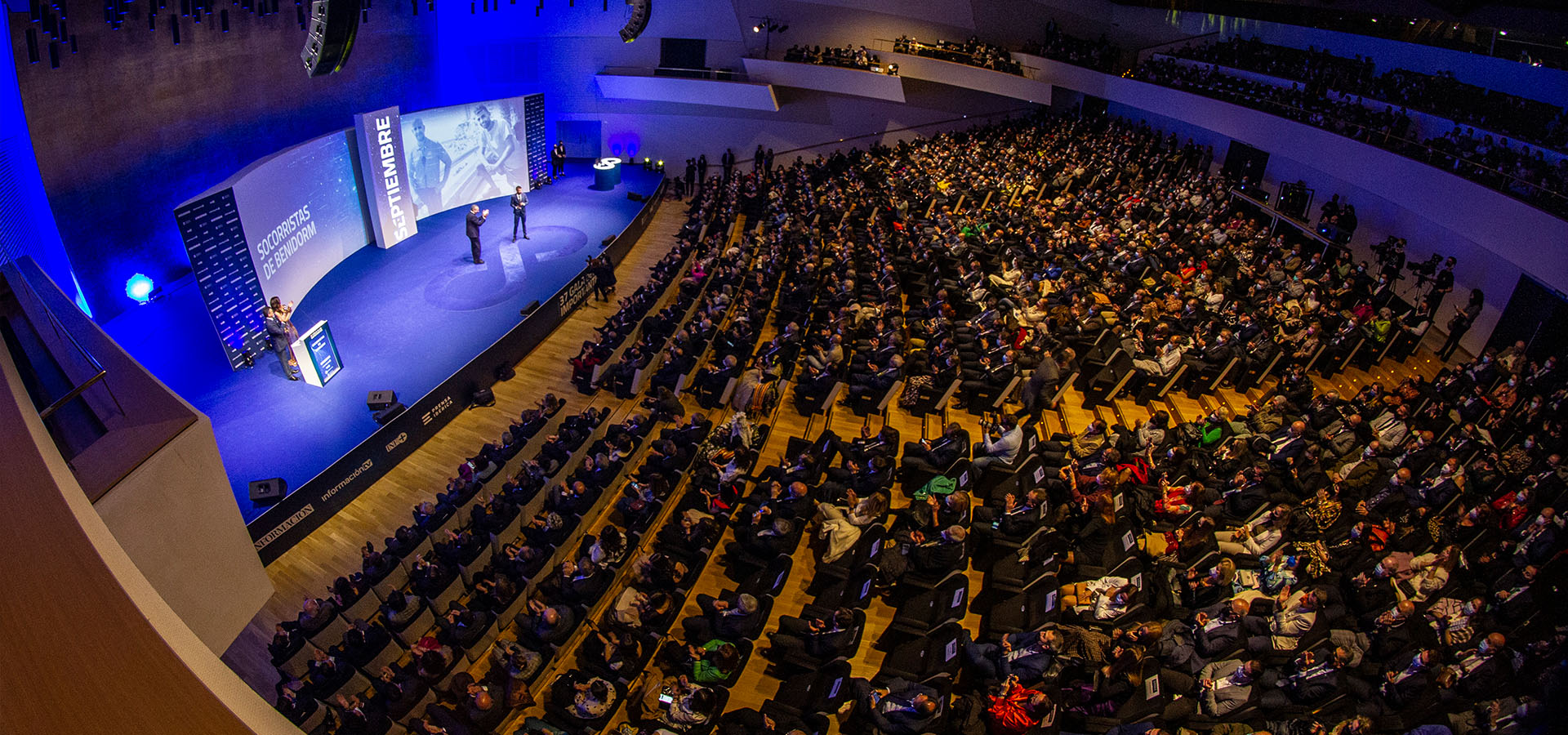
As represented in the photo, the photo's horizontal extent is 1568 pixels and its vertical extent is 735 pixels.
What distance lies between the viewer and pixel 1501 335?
10.9 meters

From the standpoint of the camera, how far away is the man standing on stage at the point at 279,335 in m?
9.68

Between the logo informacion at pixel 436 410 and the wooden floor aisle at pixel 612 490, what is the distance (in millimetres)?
279

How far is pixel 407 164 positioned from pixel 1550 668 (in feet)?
56.4

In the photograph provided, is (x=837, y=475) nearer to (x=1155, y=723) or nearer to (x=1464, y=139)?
(x=1155, y=723)

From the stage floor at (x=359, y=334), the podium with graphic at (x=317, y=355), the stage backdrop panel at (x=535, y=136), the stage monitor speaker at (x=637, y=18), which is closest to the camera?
the stage floor at (x=359, y=334)

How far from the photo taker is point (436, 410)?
9312mm

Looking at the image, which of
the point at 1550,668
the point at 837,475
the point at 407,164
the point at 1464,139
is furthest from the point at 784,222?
the point at 1550,668

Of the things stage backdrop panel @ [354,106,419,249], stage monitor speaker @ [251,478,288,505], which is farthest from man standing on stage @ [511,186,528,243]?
stage monitor speaker @ [251,478,288,505]

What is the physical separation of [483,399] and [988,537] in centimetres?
686

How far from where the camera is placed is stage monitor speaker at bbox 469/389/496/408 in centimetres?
997

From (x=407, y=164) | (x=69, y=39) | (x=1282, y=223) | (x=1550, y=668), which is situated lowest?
(x=1550, y=668)

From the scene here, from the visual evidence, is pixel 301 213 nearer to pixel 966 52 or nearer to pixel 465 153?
pixel 465 153

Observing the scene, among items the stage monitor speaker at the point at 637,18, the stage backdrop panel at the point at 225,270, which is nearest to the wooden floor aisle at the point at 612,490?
the stage backdrop panel at the point at 225,270

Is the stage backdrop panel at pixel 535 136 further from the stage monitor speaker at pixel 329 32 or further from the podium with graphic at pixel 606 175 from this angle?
the stage monitor speaker at pixel 329 32
